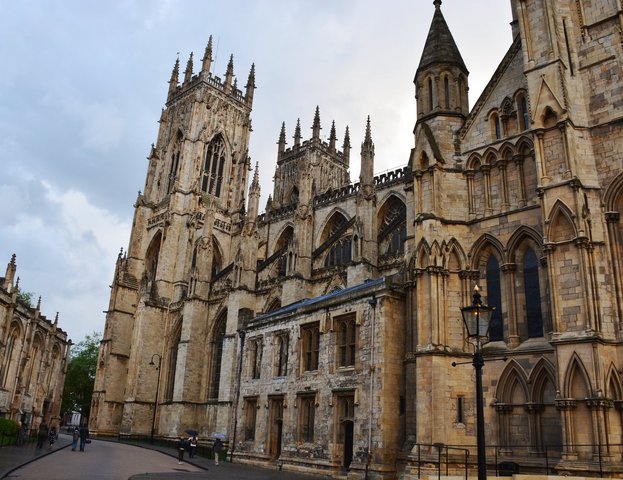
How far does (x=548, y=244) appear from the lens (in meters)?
14.7

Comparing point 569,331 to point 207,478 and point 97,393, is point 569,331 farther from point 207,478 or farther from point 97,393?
point 97,393

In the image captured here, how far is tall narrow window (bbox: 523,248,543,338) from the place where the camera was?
52.2 ft

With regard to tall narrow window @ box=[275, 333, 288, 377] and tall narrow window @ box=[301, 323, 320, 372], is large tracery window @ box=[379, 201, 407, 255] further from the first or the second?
tall narrow window @ box=[301, 323, 320, 372]

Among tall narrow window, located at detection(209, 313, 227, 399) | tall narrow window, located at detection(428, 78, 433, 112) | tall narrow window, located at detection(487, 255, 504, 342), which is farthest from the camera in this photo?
tall narrow window, located at detection(209, 313, 227, 399)

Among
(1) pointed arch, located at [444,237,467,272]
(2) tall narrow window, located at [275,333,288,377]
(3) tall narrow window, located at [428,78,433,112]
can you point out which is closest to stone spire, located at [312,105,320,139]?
(2) tall narrow window, located at [275,333,288,377]

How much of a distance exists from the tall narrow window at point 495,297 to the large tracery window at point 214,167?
45.3 meters

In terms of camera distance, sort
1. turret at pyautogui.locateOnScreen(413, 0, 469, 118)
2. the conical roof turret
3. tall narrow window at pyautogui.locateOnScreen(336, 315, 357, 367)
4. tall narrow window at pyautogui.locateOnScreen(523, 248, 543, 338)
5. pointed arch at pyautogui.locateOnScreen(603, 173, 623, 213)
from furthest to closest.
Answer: tall narrow window at pyautogui.locateOnScreen(336, 315, 357, 367)
the conical roof turret
turret at pyautogui.locateOnScreen(413, 0, 469, 118)
tall narrow window at pyautogui.locateOnScreen(523, 248, 543, 338)
pointed arch at pyautogui.locateOnScreen(603, 173, 623, 213)

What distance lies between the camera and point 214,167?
61.1 metres

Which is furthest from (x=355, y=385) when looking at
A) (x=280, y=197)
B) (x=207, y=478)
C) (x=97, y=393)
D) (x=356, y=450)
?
(x=280, y=197)

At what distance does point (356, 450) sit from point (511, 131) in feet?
38.3

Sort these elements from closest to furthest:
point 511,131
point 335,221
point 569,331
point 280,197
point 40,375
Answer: point 569,331 < point 511,131 < point 40,375 < point 335,221 < point 280,197

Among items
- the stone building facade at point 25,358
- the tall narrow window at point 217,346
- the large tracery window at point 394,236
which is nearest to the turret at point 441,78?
the large tracery window at point 394,236

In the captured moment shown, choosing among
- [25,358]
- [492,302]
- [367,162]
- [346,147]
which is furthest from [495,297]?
[346,147]

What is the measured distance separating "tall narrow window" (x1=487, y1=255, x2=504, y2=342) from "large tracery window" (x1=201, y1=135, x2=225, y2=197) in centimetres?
4528
